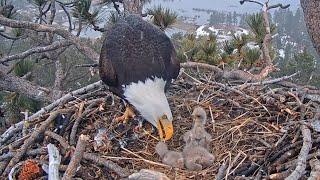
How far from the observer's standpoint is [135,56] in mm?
2816

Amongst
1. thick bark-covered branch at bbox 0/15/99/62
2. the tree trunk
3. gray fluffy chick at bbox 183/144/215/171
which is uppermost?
the tree trunk

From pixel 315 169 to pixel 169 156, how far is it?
806 millimetres

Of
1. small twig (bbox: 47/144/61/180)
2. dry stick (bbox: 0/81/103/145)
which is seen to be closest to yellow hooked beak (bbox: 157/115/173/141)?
small twig (bbox: 47/144/61/180)

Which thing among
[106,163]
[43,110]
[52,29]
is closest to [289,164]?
[106,163]

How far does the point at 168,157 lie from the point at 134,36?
76 cm

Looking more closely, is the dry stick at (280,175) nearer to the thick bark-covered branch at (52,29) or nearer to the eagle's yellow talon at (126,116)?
the eagle's yellow talon at (126,116)

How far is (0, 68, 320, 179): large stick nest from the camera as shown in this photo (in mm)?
2473

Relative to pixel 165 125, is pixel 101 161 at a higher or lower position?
lower

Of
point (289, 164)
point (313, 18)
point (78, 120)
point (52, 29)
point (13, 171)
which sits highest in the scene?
point (313, 18)

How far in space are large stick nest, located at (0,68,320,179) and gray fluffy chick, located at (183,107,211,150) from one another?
78 mm

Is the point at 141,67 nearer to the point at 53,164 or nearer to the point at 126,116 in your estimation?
the point at 126,116

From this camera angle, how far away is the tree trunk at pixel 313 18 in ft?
10.2

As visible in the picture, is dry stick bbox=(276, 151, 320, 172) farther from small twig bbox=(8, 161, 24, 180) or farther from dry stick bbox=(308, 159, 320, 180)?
small twig bbox=(8, 161, 24, 180)

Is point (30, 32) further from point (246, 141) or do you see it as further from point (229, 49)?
point (246, 141)
